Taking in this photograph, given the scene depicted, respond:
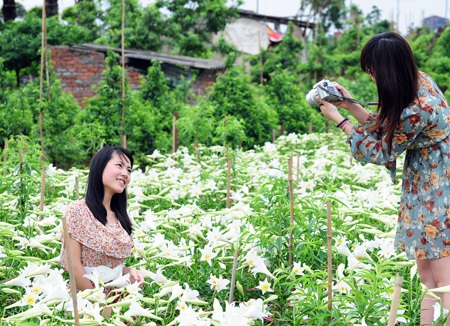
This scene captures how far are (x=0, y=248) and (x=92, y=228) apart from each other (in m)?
0.41

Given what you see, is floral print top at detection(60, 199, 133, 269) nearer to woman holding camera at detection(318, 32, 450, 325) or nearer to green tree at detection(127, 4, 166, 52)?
woman holding camera at detection(318, 32, 450, 325)

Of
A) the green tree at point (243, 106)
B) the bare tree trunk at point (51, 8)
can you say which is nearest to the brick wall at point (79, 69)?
the bare tree trunk at point (51, 8)

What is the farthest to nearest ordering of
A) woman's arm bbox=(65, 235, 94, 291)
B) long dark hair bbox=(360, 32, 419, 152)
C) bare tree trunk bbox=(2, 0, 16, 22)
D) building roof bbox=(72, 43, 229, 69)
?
1. bare tree trunk bbox=(2, 0, 16, 22)
2. building roof bbox=(72, 43, 229, 69)
3. woman's arm bbox=(65, 235, 94, 291)
4. long dark hair bbox=(360, 32, 419, 152)

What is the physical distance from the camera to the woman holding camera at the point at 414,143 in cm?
228

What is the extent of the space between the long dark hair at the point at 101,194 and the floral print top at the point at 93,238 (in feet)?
0.10

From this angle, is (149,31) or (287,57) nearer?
(287,57)

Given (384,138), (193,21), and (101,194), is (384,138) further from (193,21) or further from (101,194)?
(193,21)

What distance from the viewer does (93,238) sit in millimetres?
2670

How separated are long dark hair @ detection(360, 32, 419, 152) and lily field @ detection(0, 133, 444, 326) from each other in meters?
0.39

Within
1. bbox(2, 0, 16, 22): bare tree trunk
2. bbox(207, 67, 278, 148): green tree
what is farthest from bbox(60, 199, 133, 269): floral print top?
bbox(2, 0, 16, 22): bare tree trunk

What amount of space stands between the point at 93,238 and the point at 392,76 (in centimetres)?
123

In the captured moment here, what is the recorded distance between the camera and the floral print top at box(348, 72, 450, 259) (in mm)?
2293

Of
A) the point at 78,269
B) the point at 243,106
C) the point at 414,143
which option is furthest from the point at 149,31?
the point at 414,143

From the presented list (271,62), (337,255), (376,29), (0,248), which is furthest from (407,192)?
(376,29)
